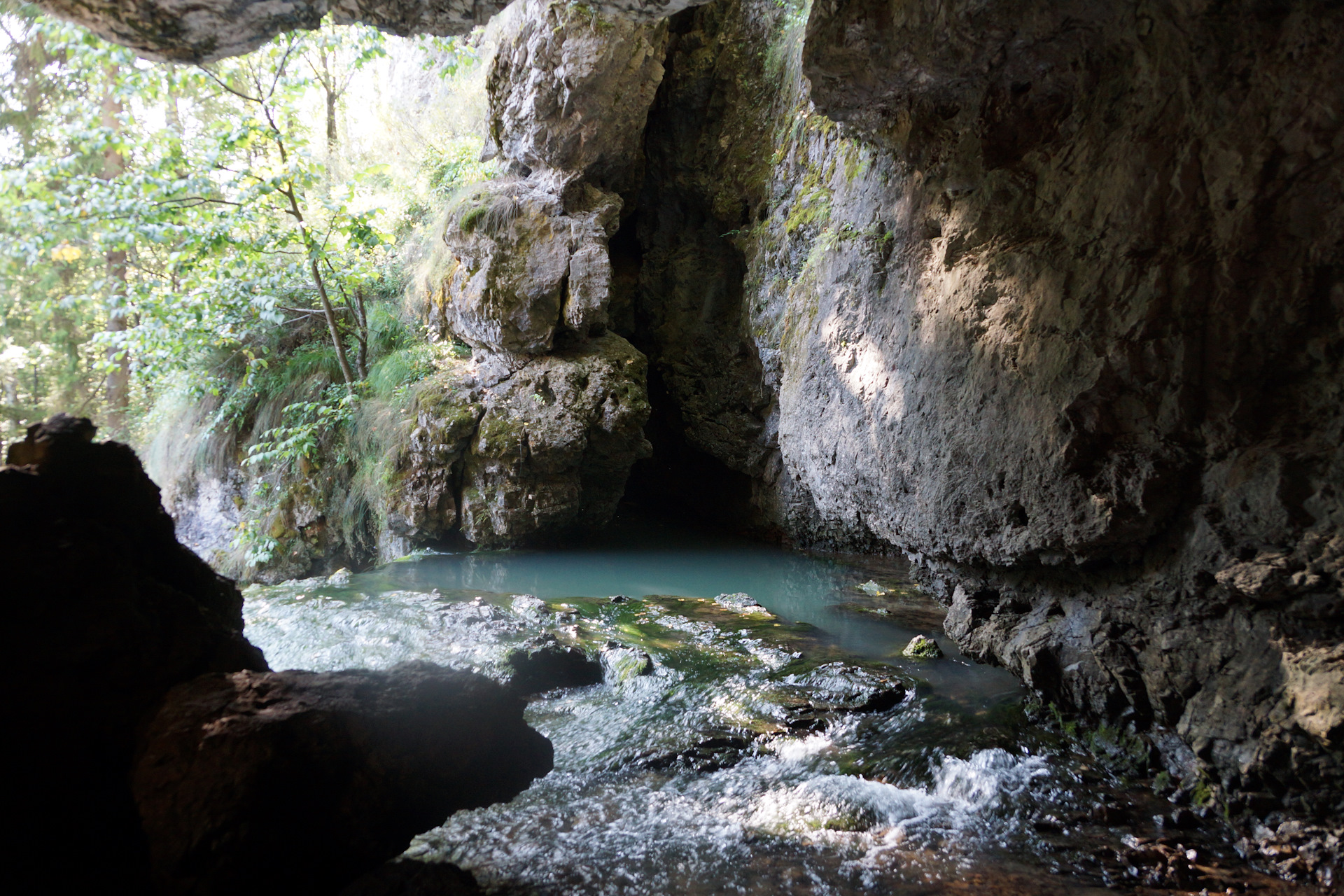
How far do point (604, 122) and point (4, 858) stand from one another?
863cm

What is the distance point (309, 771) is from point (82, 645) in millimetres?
726

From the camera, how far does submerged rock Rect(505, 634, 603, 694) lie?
429cm

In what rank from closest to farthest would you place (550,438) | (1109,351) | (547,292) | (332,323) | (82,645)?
1. (82,645)
2. (1109,351)
3. (550,438)
4. (547,292)
5. (332,323)

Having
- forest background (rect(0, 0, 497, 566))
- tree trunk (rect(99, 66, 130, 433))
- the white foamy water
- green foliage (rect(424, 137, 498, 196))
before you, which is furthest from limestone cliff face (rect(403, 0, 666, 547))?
tree trunk (rect(99, 66, 130, 433))

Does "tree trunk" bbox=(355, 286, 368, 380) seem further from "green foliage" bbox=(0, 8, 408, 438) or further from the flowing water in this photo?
the flowing water

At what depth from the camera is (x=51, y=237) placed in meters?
6.54

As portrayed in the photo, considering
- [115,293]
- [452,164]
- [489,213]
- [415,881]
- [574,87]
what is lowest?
[415,881]

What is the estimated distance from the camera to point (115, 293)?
805 cm

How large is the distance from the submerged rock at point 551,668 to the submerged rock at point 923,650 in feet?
7.17

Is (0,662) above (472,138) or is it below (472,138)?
below

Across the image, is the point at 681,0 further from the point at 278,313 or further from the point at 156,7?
the point at 278,313

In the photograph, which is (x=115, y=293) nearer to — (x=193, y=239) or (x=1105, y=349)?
(x=193, y=239)

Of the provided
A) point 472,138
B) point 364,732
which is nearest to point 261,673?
point 364,732

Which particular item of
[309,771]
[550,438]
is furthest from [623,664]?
[550,438]
